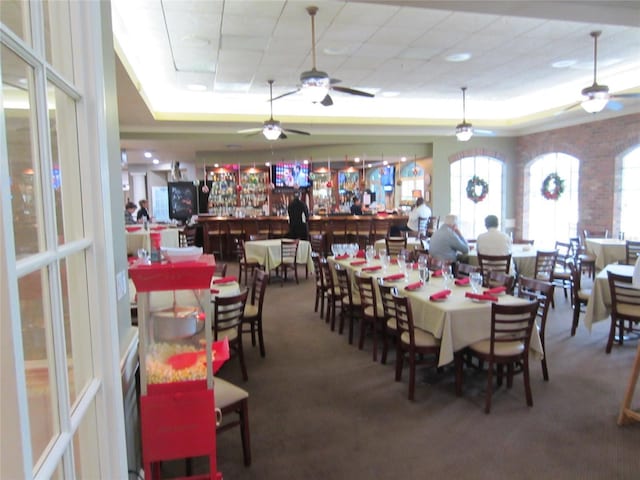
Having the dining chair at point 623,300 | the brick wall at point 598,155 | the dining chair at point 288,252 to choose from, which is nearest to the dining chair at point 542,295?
the dining chair at point 623,300

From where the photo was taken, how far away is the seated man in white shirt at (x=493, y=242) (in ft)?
21.7

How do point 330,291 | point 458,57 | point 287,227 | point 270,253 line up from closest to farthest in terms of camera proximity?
1. point 330,291
2. point 458,57
3. point 270,253
4. point 287,227

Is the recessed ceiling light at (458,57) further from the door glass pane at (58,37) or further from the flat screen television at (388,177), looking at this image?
the flat screen television at (388,177)

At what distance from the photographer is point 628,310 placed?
16.1 ft

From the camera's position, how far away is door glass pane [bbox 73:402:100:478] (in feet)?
4.73

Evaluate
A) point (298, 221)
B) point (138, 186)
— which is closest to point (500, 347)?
point (298, 221)

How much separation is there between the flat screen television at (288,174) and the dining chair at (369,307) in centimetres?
889

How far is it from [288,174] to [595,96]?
9190mm

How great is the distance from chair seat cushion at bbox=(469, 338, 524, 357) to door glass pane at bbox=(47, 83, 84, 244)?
132 inches

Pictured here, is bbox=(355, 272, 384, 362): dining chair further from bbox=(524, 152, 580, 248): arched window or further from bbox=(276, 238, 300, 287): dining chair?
bbox=(524, 152, 580, 248): arched window

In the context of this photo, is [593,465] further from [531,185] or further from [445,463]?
[531,185]

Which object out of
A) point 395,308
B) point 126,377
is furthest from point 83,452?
point 395,308

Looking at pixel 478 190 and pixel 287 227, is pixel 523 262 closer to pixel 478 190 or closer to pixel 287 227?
pixel 478 190

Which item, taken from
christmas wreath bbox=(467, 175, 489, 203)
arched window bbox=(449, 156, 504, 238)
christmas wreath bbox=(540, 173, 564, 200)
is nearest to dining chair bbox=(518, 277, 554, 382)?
christmas wreath bbox=(540, 173, 564, 200)
